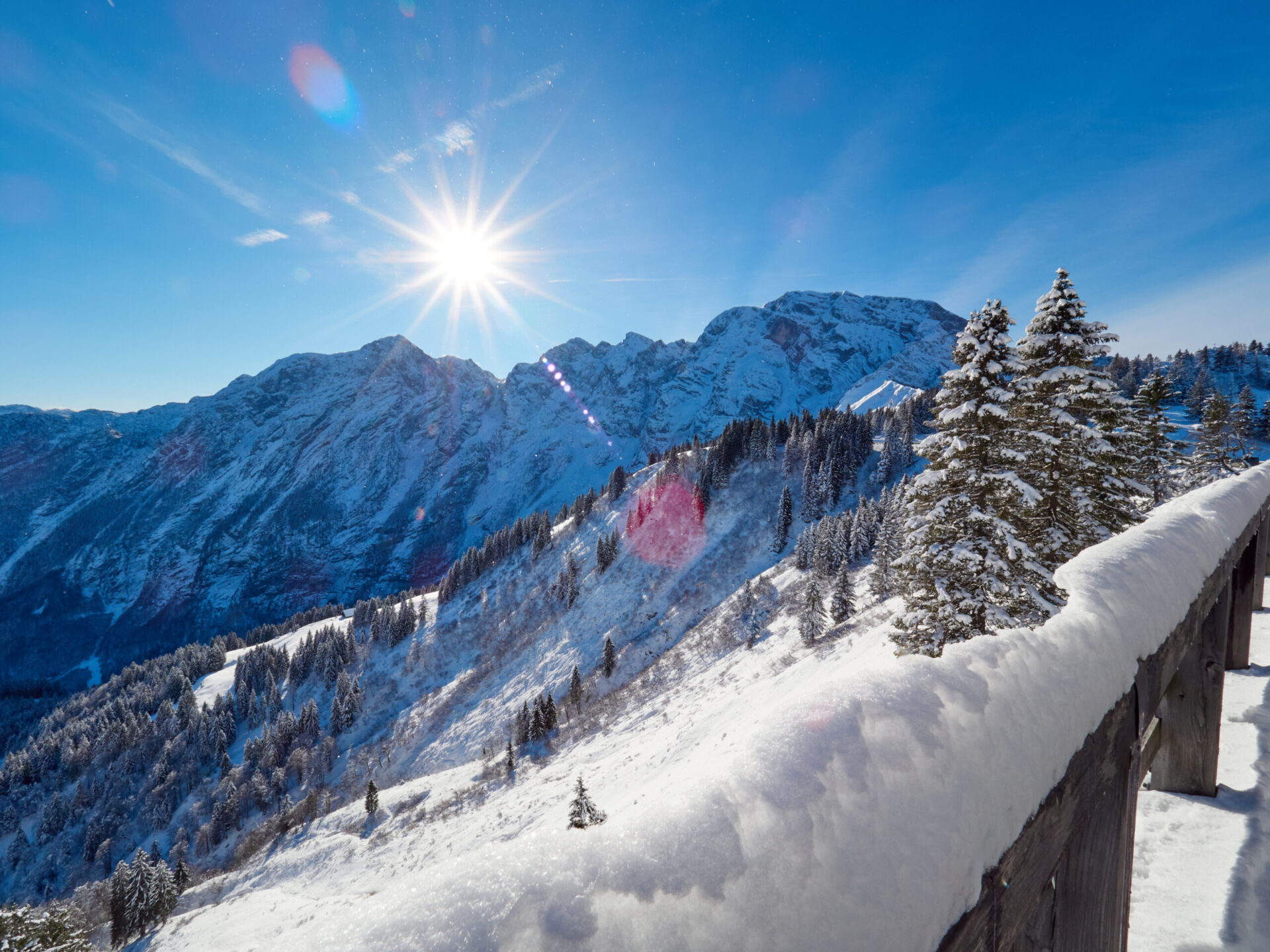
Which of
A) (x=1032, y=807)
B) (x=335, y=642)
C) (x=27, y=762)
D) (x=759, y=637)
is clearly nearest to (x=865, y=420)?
(x=759, y=637)

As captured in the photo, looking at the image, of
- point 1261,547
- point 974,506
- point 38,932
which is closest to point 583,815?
point 974,506

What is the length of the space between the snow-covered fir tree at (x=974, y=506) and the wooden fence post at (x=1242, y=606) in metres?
5.99

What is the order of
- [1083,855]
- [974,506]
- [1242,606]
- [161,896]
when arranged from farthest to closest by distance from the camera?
[161,896], [974,506], [1242,606], [1083,855]

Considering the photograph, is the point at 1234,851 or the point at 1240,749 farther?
the point at 1240,749

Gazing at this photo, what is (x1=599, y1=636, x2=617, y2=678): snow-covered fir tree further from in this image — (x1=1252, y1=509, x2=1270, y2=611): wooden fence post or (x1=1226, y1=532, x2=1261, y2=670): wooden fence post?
(x1=1226, y1=532, x2=1261, y2=670): wooden fence post

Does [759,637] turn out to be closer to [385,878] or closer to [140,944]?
[385,878]

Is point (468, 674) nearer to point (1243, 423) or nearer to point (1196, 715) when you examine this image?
point (1196, 715)

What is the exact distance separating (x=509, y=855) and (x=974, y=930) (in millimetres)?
1293

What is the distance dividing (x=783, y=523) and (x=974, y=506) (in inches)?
2535

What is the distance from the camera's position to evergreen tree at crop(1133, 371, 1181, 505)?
23.0 meters

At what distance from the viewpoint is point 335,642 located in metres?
96.2

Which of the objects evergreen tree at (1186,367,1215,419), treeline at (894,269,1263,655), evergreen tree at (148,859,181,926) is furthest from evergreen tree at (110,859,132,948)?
evergreen tree at (1186,367,1215,419)

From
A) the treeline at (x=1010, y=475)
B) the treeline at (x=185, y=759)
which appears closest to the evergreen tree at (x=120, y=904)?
the treeline at (x=185, y=759)

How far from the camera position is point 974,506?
1348 cm
